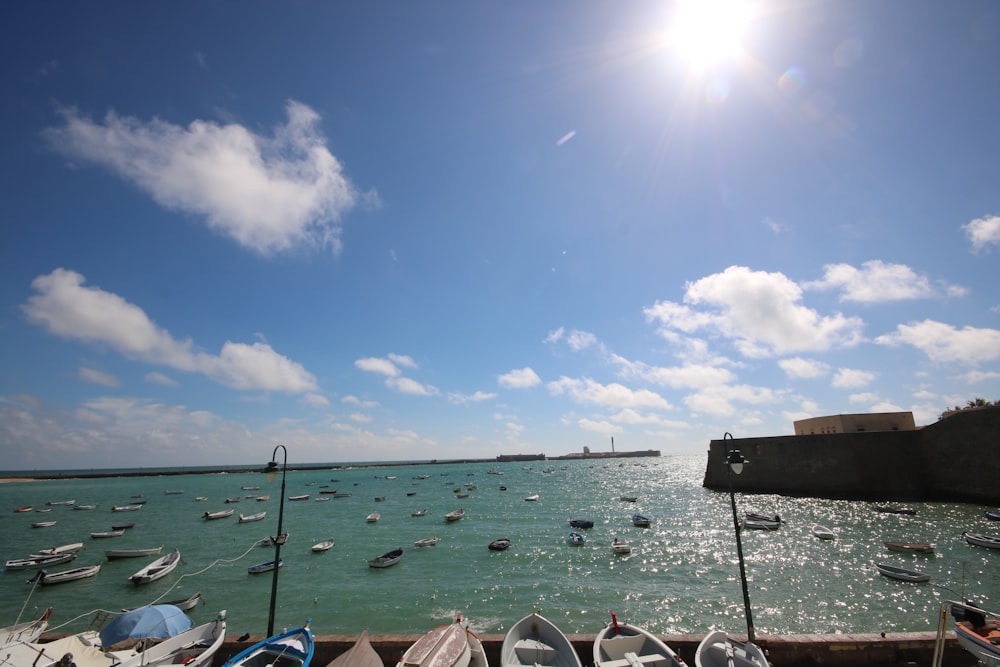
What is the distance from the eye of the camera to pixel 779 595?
63.5 feet

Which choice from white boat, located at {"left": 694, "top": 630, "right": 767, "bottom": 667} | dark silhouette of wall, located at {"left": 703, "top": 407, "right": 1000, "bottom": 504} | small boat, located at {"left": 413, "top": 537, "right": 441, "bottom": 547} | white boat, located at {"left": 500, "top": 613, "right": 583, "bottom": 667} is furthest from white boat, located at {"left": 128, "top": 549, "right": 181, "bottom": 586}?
dark silhouette of wall, located at {"left": 703, "top": 407, "right": 1000, "bottom": 504}

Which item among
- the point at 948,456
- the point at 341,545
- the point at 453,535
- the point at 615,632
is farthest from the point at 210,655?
the point at 948,456

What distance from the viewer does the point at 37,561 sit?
2975cm

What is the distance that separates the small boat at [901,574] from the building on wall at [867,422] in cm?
3617

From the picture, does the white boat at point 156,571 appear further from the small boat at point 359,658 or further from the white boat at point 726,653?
the white boat at point 726,653

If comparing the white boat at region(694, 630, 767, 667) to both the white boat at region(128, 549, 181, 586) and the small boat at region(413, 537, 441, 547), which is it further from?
the white boat at region(128, 549, 181, 586)

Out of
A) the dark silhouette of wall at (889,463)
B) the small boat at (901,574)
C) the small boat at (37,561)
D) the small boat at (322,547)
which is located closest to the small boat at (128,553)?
the small boat at (37,561)

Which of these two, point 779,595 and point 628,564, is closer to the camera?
point 779,595

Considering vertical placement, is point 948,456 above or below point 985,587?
above

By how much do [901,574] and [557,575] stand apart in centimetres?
1740

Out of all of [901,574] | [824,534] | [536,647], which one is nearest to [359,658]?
[536,647]

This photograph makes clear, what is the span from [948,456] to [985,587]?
95.7 feet

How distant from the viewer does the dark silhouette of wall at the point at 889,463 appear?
3709cm

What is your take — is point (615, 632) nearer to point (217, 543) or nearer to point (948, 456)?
point (217, 543)
